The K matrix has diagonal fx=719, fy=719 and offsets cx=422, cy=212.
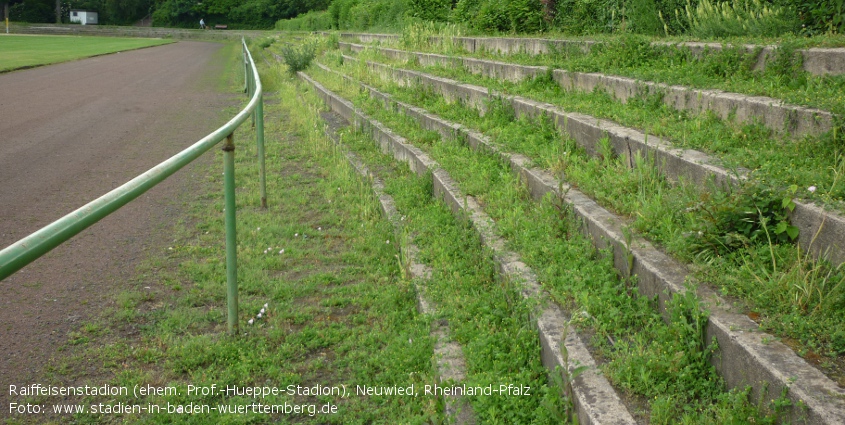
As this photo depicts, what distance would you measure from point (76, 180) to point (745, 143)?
6.63m

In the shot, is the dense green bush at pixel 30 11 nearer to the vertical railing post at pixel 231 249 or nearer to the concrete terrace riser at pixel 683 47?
the concrete terrace riser at pixel 683 47

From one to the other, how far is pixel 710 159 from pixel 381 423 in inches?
89.5

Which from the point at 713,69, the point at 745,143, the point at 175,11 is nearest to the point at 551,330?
the point at 745,143

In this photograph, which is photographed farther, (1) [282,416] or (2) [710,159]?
(2) [710,159]

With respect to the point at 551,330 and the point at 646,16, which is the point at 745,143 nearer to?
the point at 551,330

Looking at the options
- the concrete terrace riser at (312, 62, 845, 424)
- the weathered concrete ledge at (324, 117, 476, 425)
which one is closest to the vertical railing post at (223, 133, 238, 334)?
the weathered concrete ledge at (324, 117, 476, 425)

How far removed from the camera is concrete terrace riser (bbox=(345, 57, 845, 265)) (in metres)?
2.91

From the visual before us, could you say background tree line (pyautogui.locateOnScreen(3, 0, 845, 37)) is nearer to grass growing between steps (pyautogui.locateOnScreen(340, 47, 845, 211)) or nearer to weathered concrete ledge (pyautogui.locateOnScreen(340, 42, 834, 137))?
weathered concrete ledge (pyautogui.locateOnScreen(340, 42, 834, 137))

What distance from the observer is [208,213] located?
671 cm

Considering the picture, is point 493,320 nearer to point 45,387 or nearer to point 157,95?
point 45,387

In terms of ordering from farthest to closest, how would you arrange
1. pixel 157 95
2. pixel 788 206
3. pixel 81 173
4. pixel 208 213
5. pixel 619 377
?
pixel 157 95 < pixel 81 173 < pixel 208 213 < pixel 788 206 < pixel 619 377

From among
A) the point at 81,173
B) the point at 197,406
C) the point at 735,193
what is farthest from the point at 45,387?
the point at 81,173

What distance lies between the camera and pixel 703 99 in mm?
4938

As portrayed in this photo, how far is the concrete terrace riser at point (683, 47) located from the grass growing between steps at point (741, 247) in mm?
1456
